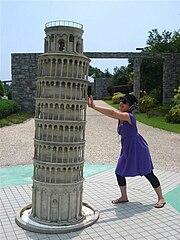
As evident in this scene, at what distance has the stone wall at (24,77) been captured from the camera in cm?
2473

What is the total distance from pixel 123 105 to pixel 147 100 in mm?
21535

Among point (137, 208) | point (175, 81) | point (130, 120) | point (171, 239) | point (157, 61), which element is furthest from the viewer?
point (157, 61)

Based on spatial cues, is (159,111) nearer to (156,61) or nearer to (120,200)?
(156,61)

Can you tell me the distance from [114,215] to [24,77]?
20670 millimetres

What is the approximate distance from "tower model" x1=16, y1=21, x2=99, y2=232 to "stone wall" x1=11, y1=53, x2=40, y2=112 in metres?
19.9

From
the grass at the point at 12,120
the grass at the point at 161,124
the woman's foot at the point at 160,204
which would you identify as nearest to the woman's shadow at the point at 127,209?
the woman's foot at the point at 160,204

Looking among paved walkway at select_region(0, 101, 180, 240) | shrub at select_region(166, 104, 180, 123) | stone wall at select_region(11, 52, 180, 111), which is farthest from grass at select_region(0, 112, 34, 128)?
shrub at select_region(166, 104, 180, 123)

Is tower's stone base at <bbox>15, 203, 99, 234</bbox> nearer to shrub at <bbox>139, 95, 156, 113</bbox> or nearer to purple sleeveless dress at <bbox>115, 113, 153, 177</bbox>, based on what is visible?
purple sleeveless dress at <bbox>115, 113, 153, 177</bbox>

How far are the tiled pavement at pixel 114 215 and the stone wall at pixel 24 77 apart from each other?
707 inches

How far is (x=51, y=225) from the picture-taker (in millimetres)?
5219

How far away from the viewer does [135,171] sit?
5988 mm

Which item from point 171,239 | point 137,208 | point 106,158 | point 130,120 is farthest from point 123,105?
point 106,158

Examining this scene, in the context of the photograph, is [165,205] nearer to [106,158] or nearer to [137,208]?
[137,208]

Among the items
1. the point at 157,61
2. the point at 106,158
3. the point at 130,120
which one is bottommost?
the point at 106,158
